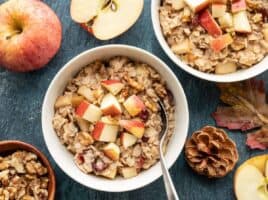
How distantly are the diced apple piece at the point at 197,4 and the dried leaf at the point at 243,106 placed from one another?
254 mm

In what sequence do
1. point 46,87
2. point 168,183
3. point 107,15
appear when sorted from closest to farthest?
point 168,183 < point 107,15 < point 46,87

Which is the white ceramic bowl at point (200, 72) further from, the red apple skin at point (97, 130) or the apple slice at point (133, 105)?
the red apple skin at point (97, 130)

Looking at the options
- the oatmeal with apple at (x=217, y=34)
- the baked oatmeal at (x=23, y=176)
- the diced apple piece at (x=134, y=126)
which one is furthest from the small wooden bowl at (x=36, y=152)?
the oatmeal with apple at (x=217, y=34)

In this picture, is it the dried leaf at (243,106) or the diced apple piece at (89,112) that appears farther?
the dried leaf at (243,106)

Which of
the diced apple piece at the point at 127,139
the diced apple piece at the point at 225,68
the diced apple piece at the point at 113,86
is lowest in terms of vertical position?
the diced apple piece at the point at 127,139

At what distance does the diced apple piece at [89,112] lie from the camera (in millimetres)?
1692

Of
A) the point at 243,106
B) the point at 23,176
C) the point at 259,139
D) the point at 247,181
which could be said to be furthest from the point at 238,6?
the point at 23,176

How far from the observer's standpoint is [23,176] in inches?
68.8

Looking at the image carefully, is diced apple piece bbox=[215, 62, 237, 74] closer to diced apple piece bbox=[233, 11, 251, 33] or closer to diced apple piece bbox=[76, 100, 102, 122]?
diced apple piece bbox=[233, 11, 251, 33]

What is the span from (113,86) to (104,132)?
13cm

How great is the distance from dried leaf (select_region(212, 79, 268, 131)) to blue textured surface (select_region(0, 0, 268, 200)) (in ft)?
0.09

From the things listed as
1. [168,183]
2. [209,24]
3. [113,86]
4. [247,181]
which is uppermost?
[209,24]

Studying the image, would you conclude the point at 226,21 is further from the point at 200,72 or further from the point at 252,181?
the point at 252,181

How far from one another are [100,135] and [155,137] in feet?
0.51
